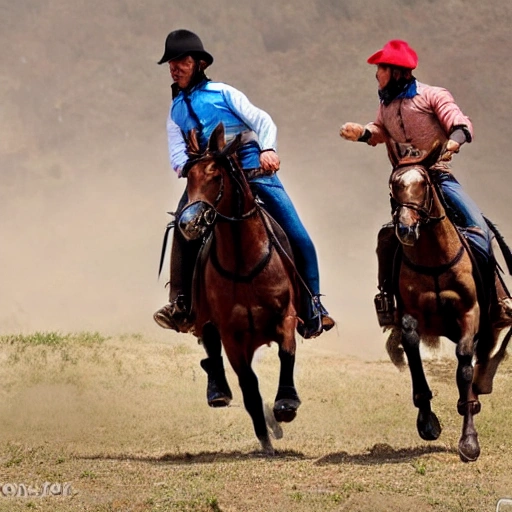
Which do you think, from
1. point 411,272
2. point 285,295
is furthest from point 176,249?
point 411,272

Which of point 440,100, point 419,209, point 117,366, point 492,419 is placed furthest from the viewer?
point 117,366

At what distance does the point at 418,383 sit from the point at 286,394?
4.27ft

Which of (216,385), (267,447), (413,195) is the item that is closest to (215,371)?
(216,385)

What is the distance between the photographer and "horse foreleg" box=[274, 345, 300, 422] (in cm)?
1309

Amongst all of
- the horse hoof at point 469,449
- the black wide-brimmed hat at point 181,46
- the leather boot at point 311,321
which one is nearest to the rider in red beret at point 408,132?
the leather boot at point 311,321

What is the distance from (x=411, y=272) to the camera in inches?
522

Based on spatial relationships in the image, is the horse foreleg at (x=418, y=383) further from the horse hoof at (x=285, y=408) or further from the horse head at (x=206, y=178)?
the horse head at (x=206, y=178)

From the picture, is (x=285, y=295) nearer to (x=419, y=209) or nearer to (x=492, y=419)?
(x=419, y=209)

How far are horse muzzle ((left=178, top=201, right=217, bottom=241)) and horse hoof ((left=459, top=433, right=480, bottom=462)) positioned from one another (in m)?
3.09

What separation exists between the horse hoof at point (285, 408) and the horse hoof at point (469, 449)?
1.53 meters

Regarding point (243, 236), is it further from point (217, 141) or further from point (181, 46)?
point (181, 46)

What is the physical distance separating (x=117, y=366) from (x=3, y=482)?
6.31 meters

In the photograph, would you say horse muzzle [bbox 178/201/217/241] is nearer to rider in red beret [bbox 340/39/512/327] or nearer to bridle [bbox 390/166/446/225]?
bridle [bbox 390/166/446/225]

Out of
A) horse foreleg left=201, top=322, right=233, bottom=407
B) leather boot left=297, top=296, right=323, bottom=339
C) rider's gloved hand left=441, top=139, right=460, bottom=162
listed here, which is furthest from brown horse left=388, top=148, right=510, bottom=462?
horse foreleg left=201, top=322, right=233, bottom=407
